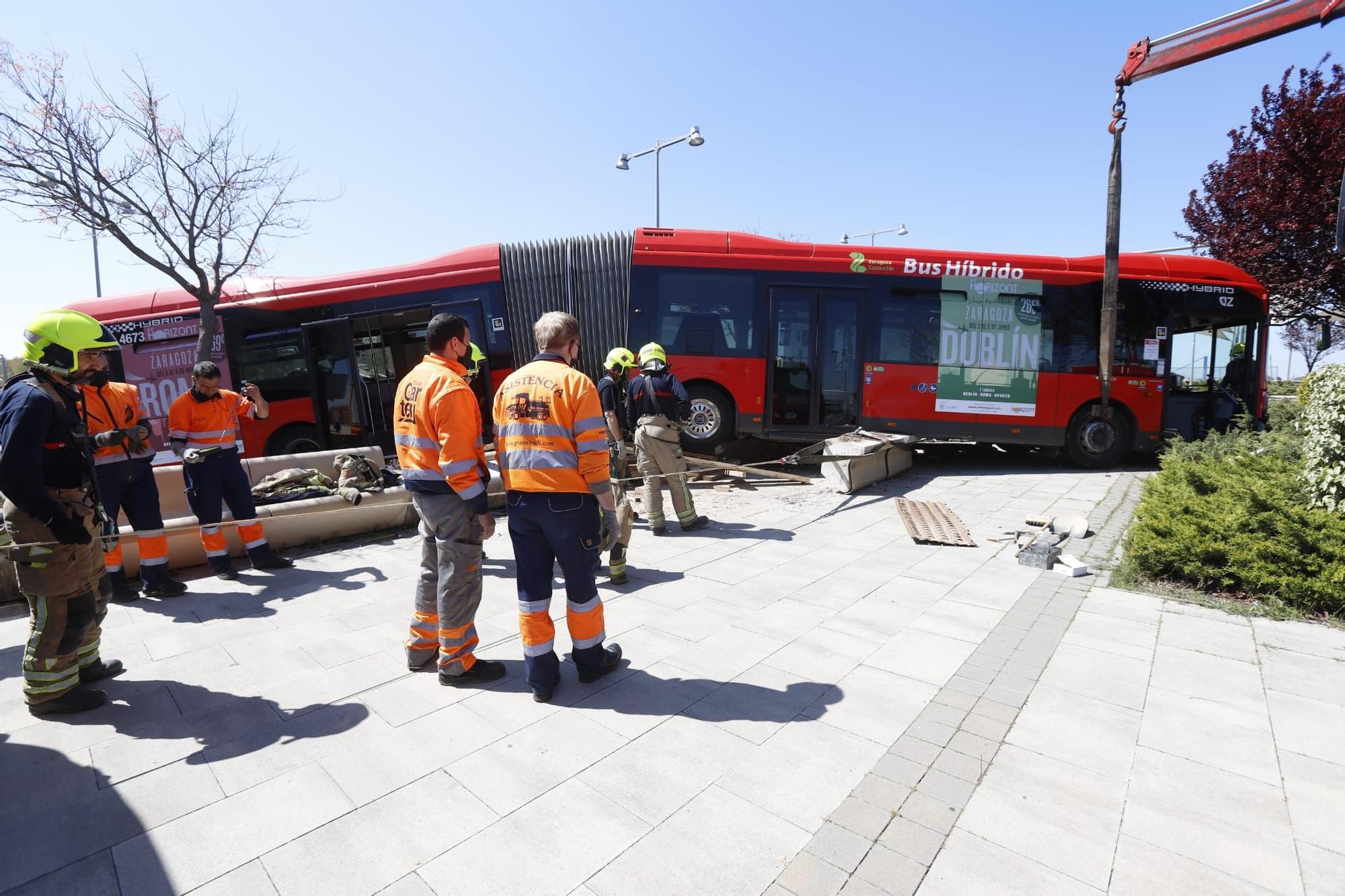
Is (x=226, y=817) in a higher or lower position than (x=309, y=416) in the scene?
lower

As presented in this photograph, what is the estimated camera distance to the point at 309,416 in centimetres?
1066

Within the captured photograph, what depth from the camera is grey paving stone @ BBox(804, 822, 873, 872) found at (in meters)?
2.23

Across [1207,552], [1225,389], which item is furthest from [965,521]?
[1225,389]

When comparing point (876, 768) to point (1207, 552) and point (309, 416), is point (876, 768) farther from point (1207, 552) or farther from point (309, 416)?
point (309, 416)

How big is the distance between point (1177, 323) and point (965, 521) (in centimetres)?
588

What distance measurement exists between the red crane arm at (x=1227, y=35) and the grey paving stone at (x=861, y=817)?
11.2 metres

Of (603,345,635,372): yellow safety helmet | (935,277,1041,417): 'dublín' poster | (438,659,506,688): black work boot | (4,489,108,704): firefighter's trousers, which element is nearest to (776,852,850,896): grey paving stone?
(438,659,506,688): black work boot

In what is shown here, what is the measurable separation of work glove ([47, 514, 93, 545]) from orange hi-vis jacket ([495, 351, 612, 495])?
2.14 meters

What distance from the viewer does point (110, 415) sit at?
16.2 ft

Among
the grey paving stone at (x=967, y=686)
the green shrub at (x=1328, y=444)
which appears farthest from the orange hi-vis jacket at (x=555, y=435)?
the green shrub at (x=1328, y=444)

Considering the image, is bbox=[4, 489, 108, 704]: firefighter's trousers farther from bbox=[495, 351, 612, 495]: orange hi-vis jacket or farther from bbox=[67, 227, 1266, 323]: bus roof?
bbox=[67, 227, 1266, 323]: bus roof

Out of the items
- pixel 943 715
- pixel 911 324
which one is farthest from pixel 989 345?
pixel 943 715

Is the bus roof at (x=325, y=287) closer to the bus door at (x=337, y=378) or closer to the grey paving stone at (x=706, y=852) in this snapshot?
the bus door at (x=337, y=378)

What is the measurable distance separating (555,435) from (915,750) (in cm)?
218
